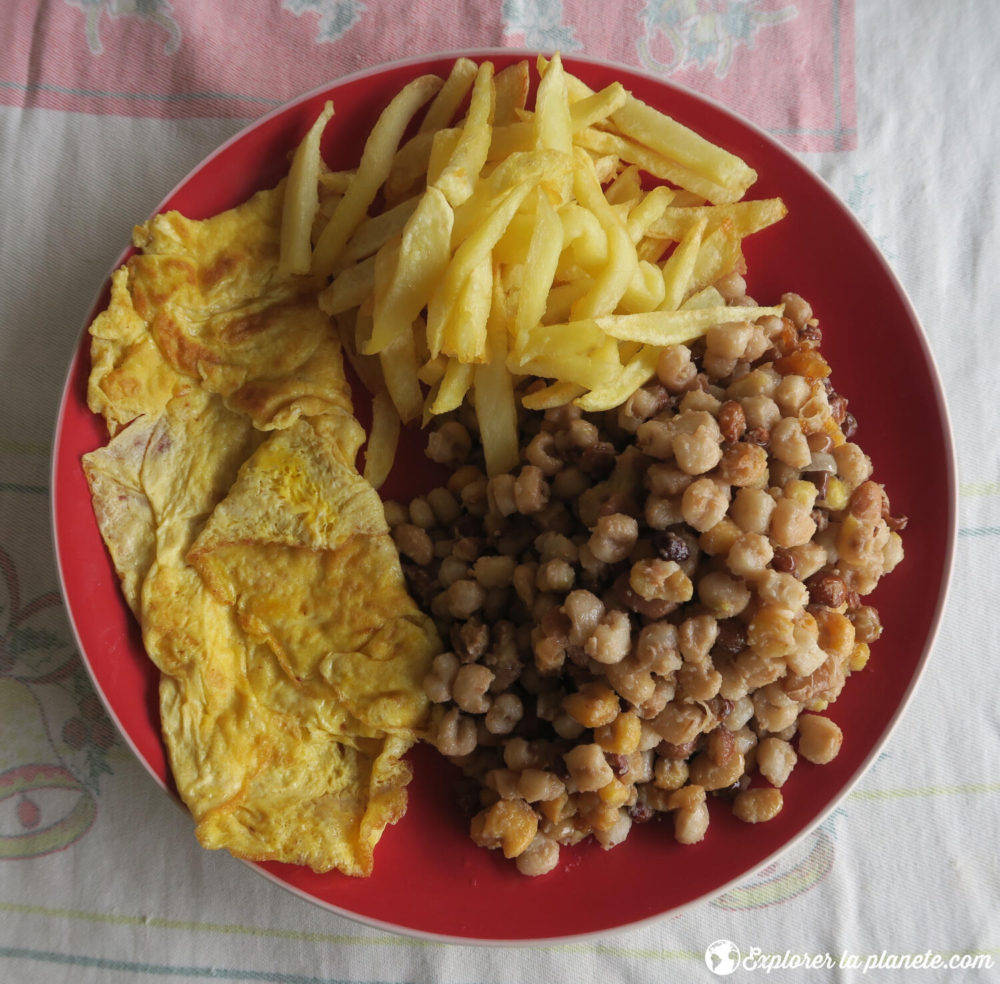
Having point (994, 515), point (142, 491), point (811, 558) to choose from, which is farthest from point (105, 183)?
point (994, 515)

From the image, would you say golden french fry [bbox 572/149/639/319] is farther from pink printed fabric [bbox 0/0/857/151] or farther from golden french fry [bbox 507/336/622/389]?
pink printed fabric [bbox 0/0/857/151]

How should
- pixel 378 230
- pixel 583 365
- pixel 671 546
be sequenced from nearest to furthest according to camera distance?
pixel 671 546 < pixel 583 365 < pixel 378 230

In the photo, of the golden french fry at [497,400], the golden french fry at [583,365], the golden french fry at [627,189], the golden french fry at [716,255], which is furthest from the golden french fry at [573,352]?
the golden french fry at [627,189]

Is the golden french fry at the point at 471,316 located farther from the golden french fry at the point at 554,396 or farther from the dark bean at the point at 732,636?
the dark bean at the point at 732,636

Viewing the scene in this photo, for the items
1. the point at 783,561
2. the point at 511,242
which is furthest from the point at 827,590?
the point at 511,242

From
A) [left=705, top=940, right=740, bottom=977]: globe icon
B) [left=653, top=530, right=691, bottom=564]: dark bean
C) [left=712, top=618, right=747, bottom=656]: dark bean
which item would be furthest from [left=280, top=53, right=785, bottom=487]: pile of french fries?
[left=705, top=940, right=740, bottom=977]: globe icon

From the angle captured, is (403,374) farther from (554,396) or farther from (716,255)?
(716,255)

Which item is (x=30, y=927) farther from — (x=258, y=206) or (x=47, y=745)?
(x=258, y=206)
